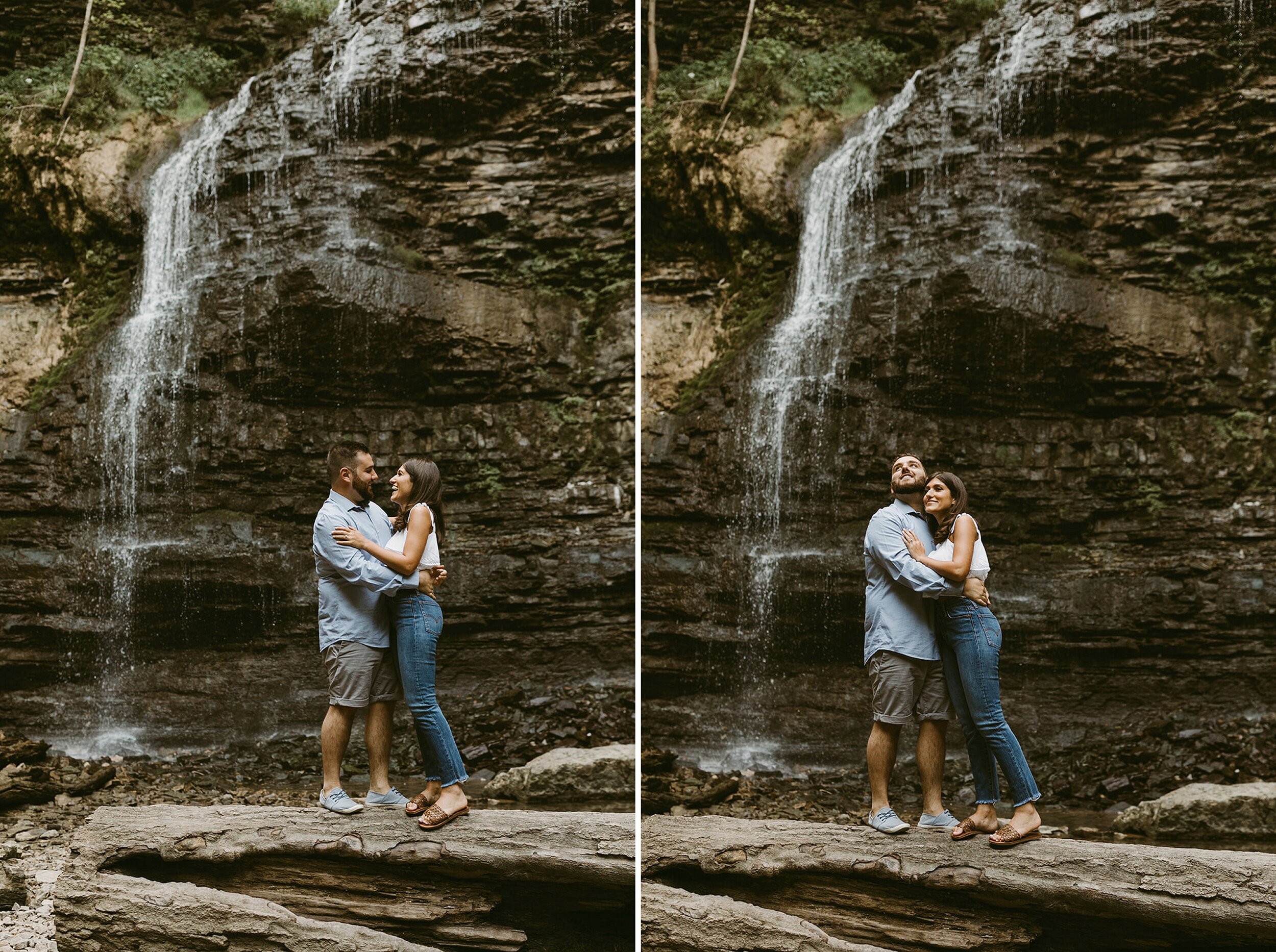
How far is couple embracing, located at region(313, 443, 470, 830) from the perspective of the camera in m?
3.04

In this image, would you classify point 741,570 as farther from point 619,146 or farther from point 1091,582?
point 619,146

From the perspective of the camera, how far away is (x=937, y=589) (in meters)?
2.97

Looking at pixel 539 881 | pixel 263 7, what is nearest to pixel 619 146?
pixel 263 7

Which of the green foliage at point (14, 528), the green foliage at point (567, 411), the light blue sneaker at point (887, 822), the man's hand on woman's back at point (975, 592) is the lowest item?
the light blue sneaker at point (887, 822)

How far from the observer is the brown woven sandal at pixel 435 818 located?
2.97 m

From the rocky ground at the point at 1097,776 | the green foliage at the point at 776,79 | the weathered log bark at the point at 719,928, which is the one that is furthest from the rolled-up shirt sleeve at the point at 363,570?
the green foliage at the point at 776,79

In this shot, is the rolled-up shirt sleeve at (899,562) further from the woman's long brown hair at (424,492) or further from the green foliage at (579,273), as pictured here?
the woman's long brown hair at (424,492)

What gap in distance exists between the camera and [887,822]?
3.02 m

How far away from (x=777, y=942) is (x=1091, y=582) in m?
1.41

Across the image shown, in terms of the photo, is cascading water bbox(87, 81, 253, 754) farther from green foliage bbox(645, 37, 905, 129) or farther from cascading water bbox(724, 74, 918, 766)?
cascading water bbox(724, 74, 918, 766)

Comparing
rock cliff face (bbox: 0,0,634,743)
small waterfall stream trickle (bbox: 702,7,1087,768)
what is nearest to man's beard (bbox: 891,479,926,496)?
small waterfall stream trickle (bbox: 702,7,1087,768)

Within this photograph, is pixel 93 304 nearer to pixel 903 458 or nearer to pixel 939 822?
pixel 903 458

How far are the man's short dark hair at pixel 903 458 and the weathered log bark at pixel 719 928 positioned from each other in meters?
1.38

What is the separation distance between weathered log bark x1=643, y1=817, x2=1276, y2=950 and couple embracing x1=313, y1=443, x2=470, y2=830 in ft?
2.39
